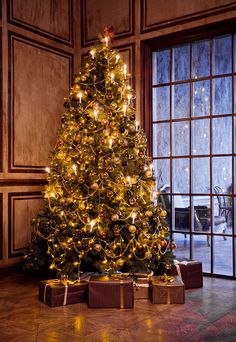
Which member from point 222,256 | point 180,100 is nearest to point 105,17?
point 180,100

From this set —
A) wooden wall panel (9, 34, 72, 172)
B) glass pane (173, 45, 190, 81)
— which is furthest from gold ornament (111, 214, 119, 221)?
glass pane (173, 45, 190, 81)

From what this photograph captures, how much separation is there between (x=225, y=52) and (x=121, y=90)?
1117mm

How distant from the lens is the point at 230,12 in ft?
11.7

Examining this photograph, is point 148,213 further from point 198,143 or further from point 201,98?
point 201,98

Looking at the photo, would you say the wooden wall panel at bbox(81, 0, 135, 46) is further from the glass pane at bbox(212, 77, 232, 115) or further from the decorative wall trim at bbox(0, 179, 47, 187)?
the decorative wall trim at bbox(0, 179, 47, 187)

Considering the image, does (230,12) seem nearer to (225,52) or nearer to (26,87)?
(225,52)

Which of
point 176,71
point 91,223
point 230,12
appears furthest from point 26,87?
point 230,12

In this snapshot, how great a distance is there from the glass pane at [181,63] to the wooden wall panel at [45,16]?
128cm

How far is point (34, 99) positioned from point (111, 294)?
7.32 feet

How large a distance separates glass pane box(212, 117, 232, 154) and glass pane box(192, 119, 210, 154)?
6 cm

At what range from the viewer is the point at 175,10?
3.90 meters

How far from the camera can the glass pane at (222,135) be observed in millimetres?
3684

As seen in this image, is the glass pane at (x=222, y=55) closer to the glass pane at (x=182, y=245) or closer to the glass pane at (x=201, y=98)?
the glass pane at (x=201, y=98)

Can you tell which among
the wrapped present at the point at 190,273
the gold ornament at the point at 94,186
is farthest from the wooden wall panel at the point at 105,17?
the wrapped present at the point at 190,273
